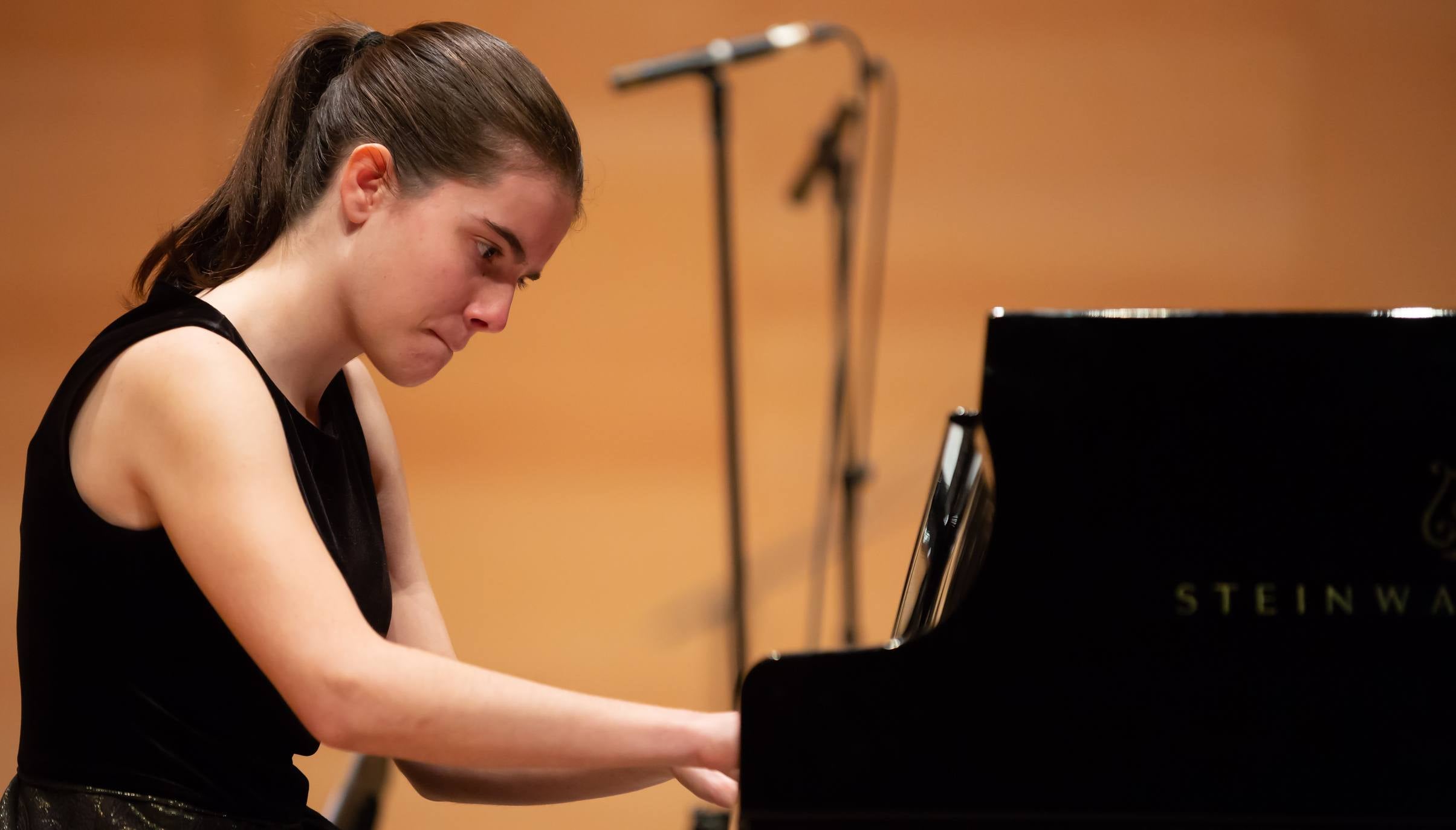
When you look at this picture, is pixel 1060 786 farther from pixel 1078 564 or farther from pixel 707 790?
pixel 707 790

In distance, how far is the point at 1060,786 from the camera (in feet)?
2.89

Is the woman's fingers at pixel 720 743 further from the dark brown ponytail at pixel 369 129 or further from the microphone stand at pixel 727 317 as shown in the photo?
the microphone stand at pixel 727 317

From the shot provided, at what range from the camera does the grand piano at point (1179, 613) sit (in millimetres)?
879

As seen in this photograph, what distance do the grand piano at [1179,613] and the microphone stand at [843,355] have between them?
1263mm

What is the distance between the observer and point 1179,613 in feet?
2.92

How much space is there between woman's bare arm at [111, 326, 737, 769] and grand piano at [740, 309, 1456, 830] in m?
0.12

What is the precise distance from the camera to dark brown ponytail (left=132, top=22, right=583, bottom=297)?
44.7 inches

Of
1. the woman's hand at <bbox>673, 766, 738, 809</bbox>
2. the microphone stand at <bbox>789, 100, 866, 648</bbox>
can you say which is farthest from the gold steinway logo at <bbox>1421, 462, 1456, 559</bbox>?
the microphone stand at <bbox>789, 100, 866, 648</bbox>

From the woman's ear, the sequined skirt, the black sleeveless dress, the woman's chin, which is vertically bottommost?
the sequined skirt

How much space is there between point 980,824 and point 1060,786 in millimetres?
64

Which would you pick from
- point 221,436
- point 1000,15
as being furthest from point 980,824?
point 1000,15

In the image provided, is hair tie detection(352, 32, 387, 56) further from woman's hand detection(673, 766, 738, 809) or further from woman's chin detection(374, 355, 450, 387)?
woman's hand detection(673, 766, 738, 809)

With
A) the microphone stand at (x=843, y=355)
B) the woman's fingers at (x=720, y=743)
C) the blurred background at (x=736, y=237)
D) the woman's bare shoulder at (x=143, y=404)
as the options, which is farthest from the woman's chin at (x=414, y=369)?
the blurred background at (x=736, y=237)

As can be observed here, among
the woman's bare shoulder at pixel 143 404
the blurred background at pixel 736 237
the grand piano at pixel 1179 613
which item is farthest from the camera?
the blurred background at pixel 736 237
